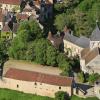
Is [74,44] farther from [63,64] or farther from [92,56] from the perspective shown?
[63,64]

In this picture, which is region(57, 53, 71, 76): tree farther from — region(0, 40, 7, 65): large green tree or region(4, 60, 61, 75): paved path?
region(0, 40, 7, 65): large green tree

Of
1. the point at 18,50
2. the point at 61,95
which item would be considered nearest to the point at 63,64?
the point at 18,50

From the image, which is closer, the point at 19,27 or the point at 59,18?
the point at 19,27

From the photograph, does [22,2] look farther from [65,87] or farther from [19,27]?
[65,87]

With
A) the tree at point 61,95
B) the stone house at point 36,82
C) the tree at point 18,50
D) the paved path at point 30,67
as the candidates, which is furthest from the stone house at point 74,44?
the tree at point 61,95

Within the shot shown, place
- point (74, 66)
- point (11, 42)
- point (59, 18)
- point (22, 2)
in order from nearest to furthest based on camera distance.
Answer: point (74, 66)
point (11, 42)
point (59, 18)
point (22, 2)

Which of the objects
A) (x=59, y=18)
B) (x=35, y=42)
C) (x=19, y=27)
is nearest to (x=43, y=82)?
(x=35, y=42)
